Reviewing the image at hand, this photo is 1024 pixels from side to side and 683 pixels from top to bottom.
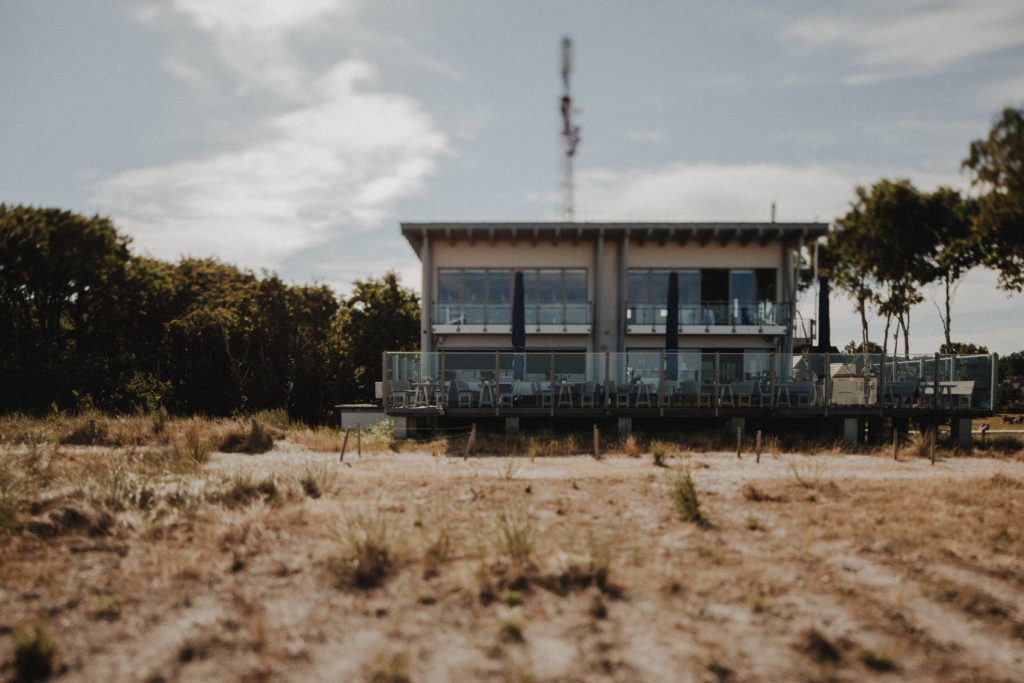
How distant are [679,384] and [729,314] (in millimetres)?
7745

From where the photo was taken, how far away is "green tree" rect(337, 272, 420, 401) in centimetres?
3145

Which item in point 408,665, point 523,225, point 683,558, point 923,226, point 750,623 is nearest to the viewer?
Result: point 408,665

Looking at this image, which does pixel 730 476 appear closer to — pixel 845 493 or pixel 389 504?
pixel 845 493

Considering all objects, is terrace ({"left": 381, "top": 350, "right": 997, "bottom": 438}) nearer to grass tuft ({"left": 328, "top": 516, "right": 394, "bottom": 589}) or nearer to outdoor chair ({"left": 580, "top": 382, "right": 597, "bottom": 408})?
outdoor chair ({"left": 580, "top": 382, "right": 597, "bottom": 408})

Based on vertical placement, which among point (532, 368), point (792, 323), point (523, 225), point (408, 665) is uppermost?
point (523, 225)

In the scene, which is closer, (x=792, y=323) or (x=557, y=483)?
(x=557, y=483)

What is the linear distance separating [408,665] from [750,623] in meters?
2.97

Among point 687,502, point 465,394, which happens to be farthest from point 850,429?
point 687,502

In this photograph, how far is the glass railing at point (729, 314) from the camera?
25.1m

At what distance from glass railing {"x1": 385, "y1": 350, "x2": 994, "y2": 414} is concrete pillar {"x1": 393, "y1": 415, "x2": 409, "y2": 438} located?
41 cm

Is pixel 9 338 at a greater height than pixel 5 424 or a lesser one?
greater

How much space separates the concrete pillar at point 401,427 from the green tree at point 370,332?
13.4 meters

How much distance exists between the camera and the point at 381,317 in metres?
33.8

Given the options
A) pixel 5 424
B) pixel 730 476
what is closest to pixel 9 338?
pixel 5 424
